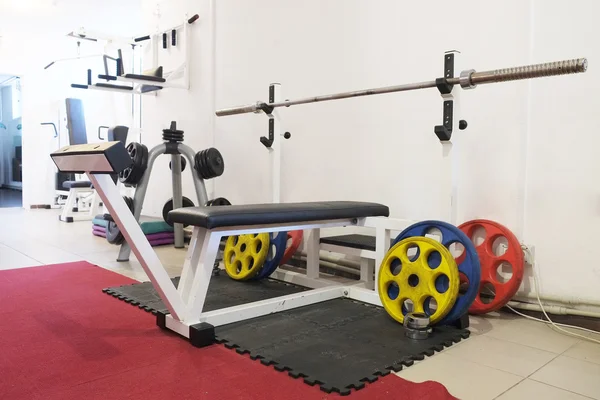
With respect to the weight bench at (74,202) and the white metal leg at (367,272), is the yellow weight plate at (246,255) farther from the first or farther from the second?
the weight bench at (74,202)

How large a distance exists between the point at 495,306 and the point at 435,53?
1.37 metres

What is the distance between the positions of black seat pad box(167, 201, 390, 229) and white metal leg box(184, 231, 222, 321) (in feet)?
0.23

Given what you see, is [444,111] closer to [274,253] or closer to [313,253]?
[313,253]

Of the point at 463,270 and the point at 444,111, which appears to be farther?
the point at 444,111

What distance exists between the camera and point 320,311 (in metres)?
2.28

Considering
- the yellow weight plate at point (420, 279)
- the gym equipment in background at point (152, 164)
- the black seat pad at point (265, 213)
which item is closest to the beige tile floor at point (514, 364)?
the yellow weight plate at point (420, 279)

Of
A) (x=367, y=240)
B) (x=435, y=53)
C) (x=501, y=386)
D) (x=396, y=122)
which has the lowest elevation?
(x=501, y=386)

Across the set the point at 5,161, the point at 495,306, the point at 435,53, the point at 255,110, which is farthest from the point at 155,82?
the point at 5,161

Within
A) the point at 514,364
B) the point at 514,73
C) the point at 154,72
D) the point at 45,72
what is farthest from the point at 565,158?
the point at 45,72

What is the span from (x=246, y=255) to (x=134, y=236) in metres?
1.18

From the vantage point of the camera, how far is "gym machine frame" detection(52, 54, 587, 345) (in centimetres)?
164

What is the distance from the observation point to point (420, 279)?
202cm

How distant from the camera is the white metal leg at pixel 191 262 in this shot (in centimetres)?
189

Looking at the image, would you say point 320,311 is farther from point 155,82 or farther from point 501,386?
point 155,82
